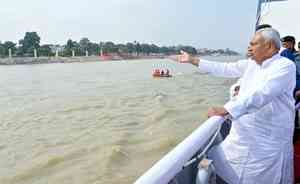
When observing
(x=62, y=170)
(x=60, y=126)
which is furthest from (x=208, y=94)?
(x=62, y=170)

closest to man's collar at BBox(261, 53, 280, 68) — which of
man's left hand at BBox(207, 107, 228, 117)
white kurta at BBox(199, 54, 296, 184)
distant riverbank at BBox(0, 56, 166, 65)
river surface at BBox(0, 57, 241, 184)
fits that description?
white kurta at BBox(199, 54, 296, 184)

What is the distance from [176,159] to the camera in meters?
1.55

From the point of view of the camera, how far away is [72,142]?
7160 millimetres

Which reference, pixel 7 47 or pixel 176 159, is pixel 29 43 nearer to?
pixel 7 47

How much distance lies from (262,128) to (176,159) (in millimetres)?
571

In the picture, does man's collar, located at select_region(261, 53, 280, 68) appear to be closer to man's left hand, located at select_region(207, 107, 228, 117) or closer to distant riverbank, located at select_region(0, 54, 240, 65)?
man's left hand, located at select_region(207, 107, 228, 117)

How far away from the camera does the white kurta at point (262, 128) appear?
5.64ft

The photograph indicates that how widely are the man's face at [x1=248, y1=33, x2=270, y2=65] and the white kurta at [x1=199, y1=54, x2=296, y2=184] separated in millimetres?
39

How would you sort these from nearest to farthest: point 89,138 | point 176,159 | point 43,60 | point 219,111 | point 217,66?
point 176,159, point 219,111, point 217,66, point 89,138, point 43,60

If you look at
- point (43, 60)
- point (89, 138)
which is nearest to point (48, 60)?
point (43, 60)

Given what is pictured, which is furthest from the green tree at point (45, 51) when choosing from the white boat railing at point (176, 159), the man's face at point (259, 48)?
the man's face at point (259, 48)

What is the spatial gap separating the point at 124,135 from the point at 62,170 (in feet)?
7.06

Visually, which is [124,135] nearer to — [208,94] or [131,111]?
[131,111]

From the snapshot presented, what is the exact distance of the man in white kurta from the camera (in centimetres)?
172
